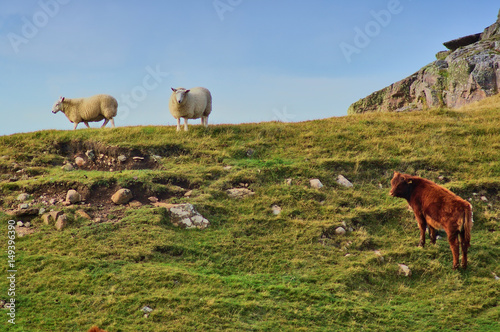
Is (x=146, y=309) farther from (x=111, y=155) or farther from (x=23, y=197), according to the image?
(x=111, y=155)

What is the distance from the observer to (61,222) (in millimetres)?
11242

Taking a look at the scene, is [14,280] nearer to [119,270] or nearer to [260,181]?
[119,270]

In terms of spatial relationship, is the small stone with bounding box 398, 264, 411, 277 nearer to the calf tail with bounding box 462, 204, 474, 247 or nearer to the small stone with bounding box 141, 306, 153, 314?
the calf tail with bounding box 462, 204, 474, 247

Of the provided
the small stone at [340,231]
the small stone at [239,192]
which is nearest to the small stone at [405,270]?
the small stone at [340,231]

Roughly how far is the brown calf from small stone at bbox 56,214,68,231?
28.0 ft

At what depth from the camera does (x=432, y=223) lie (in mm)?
9688

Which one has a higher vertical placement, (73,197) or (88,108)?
(88,108)

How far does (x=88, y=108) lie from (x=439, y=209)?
15721 mm

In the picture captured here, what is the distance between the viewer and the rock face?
36750 millimetres

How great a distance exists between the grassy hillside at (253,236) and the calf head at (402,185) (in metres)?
1.70

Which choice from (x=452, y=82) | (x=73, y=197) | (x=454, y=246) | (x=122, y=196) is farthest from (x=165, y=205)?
(x=452, y=82)

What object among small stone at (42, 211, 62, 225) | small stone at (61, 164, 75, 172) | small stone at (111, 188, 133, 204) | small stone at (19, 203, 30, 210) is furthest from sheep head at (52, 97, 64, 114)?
small stone at (42, 211, 62, 225)

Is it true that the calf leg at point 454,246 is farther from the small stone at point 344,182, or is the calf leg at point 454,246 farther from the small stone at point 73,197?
the small stone at point 73,197

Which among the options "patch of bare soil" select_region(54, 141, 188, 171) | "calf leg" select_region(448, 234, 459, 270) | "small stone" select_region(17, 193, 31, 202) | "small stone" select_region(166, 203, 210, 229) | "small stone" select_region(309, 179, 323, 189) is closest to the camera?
"calf leg" select_region(448, 234, 459, 270)
